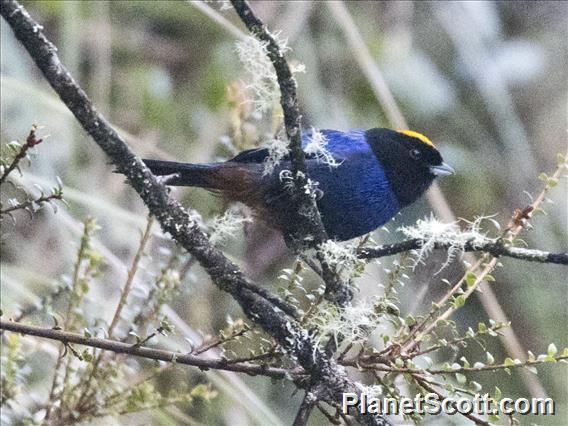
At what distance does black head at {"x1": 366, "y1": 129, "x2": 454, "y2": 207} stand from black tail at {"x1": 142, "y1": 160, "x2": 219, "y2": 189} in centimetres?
48

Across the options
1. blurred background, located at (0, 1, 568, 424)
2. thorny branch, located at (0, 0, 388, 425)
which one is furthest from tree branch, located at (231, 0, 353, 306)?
blurred background, located at (0, 1, 568, 424)

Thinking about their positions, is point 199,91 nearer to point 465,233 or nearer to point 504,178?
point 504,178

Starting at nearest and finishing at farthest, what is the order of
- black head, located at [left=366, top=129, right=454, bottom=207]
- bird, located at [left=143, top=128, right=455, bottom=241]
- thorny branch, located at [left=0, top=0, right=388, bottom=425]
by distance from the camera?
1. thorny branch, located at [left=0, top=0, right=388, bottom=425]
2. bird, located at [left=143, top=128, right=455, bottom=241]
3. black head, located at [left=366, top=129, right=454, bottom=207]

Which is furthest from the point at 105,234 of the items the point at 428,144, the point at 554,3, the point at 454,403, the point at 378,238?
the point at 554,3

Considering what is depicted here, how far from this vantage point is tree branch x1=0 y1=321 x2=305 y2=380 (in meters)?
1.24

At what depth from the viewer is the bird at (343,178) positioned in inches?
88.3

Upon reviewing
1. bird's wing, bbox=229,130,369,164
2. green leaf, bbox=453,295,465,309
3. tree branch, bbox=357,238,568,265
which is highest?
bird's wing, bbox=229,130,369,164

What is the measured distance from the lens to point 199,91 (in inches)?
149

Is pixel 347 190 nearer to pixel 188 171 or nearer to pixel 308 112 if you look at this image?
pixel 188 171

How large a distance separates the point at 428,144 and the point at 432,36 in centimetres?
189

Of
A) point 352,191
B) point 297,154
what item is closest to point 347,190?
point 352,191

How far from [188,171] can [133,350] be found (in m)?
1.07

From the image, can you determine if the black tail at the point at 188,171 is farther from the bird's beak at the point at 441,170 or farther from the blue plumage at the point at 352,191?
the bird's beak at the point at 441,170

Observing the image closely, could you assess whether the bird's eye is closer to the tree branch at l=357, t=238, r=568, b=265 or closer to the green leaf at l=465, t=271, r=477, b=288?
the tree branch at l=357, t=238, r=568, b=265
